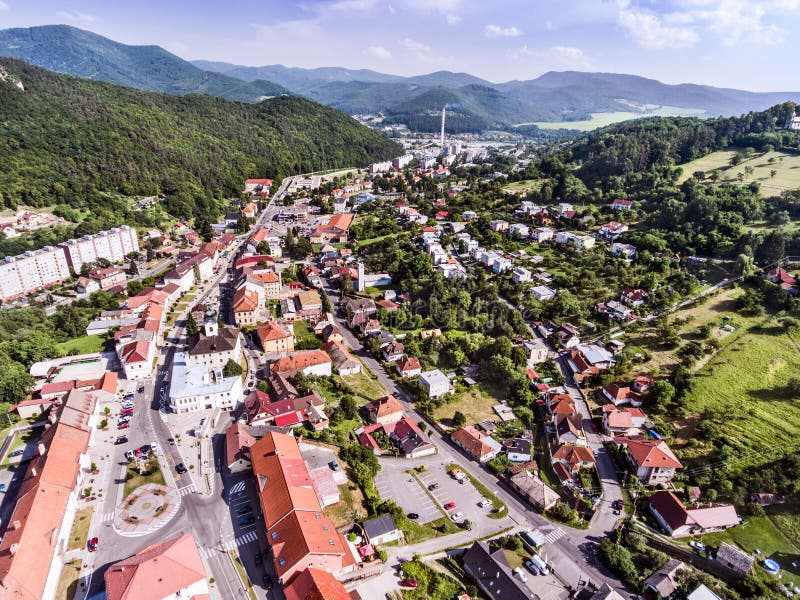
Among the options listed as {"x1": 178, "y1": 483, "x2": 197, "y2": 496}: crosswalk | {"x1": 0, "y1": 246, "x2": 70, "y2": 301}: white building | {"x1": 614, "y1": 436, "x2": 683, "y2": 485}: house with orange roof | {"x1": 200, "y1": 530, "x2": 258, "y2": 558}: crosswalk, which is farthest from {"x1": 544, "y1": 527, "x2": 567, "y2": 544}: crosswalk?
{"x1": 0, "y1": 246, "x2": 70, "y2": 301}: white building

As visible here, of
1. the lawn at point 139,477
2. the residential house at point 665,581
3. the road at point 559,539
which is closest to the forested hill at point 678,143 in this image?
the road at point 559,539

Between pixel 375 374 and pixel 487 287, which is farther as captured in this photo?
pixel 487 287

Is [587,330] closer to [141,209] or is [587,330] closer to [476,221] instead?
[476,221]

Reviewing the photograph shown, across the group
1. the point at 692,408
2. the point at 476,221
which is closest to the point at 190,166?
the point at 476,221

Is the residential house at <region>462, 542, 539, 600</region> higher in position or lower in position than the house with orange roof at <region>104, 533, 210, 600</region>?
lower

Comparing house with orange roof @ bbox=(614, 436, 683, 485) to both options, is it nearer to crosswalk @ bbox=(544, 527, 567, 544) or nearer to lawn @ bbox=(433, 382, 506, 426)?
crosswalk @ bbox=(544, 527, 567, 544)

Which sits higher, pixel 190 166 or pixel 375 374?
pixel 190 166

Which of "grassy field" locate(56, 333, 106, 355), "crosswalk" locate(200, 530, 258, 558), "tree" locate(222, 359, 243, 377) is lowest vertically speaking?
"crosswalk" locate(200, 530, 258, 558)
